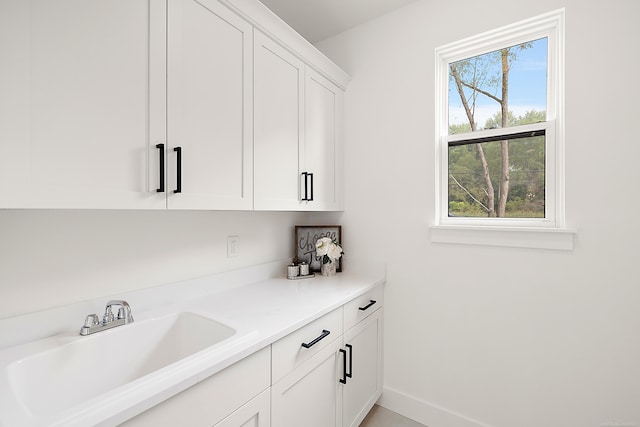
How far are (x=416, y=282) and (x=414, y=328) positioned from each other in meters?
0.29

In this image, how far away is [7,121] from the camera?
2.52 ft

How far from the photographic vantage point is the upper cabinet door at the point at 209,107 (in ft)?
3.70

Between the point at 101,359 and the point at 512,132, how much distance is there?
210cm

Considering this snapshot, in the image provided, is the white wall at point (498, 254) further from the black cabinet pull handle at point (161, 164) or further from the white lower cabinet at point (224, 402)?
the black cabinet pull handle at point (161, 164)

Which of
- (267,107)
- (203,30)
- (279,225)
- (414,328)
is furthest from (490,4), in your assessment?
(414,328)

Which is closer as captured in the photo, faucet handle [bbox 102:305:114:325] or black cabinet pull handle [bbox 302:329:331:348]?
faucet handle [bbox 102:305:114:325]

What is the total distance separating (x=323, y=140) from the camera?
1980mm

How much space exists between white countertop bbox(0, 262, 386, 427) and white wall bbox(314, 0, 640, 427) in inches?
15.8

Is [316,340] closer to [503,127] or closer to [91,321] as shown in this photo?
[91,321]

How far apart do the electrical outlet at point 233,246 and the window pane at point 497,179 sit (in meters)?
1.28

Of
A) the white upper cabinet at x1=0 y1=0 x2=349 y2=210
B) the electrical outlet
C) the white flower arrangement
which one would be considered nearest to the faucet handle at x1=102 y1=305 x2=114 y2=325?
the white upper cabinet at x1=0 y1=0 x2=349 y2=210

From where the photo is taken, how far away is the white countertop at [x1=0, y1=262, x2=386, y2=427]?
0.72 meters

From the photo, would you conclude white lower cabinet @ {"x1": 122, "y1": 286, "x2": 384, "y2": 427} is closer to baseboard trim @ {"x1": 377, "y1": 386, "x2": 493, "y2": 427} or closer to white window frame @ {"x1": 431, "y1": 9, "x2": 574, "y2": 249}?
baseboard trim @ {"x1": 377, "y1": 386, "x2": 493, "y2": 427}

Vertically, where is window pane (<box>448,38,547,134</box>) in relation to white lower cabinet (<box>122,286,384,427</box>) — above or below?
above
